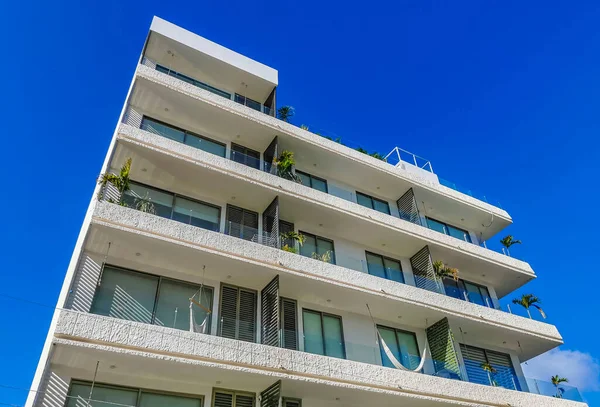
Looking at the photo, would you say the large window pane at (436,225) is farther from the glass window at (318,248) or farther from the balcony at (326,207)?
the glass window at (318,248)

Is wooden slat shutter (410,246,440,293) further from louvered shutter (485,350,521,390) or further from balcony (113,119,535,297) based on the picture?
louvered shutter (485,350,521,390)

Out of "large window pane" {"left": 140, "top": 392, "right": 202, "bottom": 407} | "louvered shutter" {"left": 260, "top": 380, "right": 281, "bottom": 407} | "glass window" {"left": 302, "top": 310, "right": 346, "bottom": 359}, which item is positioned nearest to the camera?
"large window pane" {"left": 140, "top": 392, "right": 202, "bottom": 407}

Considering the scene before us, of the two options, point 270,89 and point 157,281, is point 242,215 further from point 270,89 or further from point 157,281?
point 270,89

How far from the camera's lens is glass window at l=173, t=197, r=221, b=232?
14883mm

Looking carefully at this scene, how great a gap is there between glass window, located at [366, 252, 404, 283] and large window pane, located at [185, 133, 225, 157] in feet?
23.3

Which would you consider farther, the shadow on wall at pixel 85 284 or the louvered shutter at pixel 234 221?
the louvered shutter at pixel 234 221

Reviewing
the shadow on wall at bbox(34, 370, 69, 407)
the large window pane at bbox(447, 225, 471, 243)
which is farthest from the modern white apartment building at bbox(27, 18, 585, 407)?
the large window pane at bbox(447, 225, 471, 243)

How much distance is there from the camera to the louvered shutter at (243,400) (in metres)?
12.7

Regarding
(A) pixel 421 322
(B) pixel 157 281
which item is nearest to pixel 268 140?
(B) pixel 157 281

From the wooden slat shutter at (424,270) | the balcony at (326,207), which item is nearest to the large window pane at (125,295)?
the balcony at (326,207)

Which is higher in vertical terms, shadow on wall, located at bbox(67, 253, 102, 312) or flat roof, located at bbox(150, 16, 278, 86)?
flat roof, located at bbox(150, 16, 278, 86)

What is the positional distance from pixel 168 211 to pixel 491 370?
13.1m

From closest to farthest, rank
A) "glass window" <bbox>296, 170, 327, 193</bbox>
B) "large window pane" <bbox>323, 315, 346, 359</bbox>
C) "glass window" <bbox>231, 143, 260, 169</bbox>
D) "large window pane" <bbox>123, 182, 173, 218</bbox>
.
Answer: "large window pane" <bbox>123, 182, 173, 218</bbox> → "large window pane" <bbox>323, 315, 346, 359</bbox> → "glass window" <bbox>231, 143, 260, 169</bbox> → "glass window" <bbox>296, 170, 327, 193</bbox>

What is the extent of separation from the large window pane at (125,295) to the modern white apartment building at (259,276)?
0.04 meters
